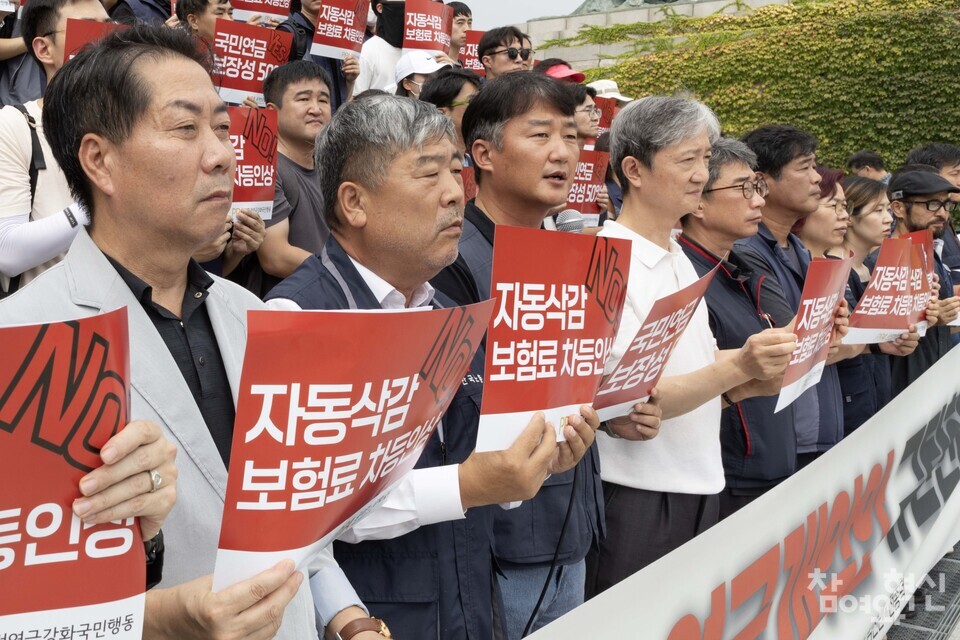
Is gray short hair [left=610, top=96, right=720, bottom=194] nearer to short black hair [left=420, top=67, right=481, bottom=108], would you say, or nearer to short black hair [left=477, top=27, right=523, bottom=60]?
short black hair [left=420, top=67, right=481, bottom=108]

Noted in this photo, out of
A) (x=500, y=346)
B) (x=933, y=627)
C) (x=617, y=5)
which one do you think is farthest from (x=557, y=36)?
(x=500, y=346)

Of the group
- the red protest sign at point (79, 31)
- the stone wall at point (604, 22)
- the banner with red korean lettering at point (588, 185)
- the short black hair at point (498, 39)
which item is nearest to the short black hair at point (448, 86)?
the banner with red korean lettering at point (588, 185)

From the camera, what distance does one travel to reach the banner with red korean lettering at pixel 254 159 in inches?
142

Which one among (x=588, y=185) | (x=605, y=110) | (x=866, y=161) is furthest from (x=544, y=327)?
(x=866, y=161)

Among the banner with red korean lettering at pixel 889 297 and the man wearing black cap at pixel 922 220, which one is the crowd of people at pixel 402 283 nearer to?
the banner with red korean lettering at pixel 889 297

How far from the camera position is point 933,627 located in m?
4.29

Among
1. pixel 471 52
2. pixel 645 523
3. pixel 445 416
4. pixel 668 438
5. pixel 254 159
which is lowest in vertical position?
pixel 645 523

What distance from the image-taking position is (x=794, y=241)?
448 cm

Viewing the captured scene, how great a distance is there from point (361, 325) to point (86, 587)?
502mm

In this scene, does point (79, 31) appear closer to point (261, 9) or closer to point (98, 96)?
point (98, 96)

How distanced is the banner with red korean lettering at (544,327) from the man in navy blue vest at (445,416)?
0.06m

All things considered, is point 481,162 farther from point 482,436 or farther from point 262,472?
point 262,472

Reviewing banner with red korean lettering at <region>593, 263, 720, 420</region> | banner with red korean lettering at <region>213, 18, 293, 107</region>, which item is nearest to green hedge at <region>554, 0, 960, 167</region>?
banner with red korean lettering at <region>213, 18, 293, 107</region>

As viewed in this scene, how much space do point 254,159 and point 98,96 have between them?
1.97 meters
